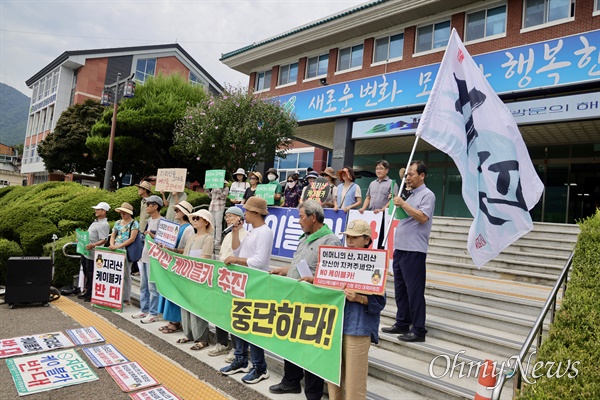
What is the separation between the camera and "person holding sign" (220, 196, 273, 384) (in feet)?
13.9

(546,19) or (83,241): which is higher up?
(546,19)

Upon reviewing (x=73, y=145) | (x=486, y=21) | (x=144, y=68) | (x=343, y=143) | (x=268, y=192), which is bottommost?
(x=268, y=192)

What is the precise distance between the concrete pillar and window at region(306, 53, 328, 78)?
473cm

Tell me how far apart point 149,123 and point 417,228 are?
64.4 feet

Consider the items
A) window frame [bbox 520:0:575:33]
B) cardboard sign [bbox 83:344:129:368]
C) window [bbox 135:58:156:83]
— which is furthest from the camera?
window [bbox 135:58:156:83]

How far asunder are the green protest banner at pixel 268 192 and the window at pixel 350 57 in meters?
11.7

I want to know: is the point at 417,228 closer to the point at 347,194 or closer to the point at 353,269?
the point at 353,269

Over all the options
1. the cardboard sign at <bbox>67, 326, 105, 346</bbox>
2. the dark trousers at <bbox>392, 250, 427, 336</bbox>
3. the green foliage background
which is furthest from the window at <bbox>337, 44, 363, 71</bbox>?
the cardboard sign at <bbox>67, 326, 105, 346</bbox>

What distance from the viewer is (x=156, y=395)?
379 cm

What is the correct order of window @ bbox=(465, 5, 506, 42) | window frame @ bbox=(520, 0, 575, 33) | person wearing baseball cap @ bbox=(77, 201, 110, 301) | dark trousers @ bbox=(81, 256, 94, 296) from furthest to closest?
window @ bbox=(465, 5, 506, 42)
window frame @ bbox=(520, 0, 575, 33)
dark trousers @ bbox=(81, 256, 94, 296)
person wearing baseball cap @ bbox=(77, 201, 110, 301)

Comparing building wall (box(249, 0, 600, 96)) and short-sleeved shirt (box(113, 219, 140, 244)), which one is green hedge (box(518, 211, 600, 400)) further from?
building wall (box(249, 0, 600, 96))

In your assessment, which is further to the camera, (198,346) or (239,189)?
(239,189)

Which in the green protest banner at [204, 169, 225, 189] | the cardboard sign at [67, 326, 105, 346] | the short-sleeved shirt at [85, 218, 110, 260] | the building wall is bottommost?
the cardboard sign at [67, 326, 105, 346]

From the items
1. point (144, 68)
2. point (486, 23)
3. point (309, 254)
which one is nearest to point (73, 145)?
point (144, 68)
